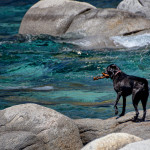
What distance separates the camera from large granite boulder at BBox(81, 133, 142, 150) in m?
4.71

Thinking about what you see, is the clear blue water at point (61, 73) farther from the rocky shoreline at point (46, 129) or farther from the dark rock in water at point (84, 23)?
the rocky shoreline at point (46, 129)

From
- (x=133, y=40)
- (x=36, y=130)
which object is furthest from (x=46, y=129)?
(x=133, y=40)

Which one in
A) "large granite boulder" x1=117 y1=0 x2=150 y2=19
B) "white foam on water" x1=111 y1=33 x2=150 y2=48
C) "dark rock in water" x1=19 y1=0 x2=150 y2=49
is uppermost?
"large granite boulder" x1=117 y1=0 x2=150 y2=19

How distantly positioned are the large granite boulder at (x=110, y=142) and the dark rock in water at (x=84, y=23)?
10.3m

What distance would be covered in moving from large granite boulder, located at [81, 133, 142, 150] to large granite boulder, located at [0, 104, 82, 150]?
4.91 feet

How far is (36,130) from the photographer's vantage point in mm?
6188

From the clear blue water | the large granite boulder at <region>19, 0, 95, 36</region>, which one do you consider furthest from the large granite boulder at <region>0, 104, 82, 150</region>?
the large granite boulder at <region>19, 0, 95, 36</region>

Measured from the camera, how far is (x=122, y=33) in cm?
1573

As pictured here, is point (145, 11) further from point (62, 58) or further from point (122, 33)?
point (62, 58)

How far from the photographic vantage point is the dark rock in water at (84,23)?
1570 centimetres

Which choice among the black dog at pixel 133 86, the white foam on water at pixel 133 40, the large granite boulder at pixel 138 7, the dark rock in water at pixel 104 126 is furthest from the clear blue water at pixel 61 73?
the black dog at pixel 133 86

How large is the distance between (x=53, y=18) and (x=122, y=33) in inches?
129

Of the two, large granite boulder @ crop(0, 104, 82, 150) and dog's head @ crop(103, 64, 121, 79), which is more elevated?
dog's head @ crop(103, 64, 121, 79)

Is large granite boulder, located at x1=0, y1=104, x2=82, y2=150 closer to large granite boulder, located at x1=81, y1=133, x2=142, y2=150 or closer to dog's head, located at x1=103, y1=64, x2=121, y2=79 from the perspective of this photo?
dog's head, located at x1=103, y1=64, x2=121, y2=79
